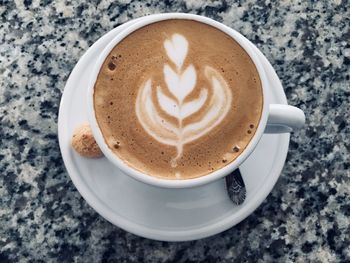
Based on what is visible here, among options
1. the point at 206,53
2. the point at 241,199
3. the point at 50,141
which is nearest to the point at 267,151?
the point at 241,199

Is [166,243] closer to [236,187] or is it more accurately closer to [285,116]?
[236,187]

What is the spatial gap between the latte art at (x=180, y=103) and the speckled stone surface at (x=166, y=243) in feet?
0.73

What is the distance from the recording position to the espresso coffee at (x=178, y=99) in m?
0.71

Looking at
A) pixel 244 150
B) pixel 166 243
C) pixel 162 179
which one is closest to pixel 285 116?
pixel 244 150

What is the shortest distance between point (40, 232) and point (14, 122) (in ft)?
0.59

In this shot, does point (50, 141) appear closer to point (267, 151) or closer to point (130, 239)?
point (130, 239)

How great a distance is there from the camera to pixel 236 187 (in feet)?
2.57

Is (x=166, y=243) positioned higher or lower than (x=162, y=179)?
lower

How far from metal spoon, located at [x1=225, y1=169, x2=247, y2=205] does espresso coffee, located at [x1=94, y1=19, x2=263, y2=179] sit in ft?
0.26

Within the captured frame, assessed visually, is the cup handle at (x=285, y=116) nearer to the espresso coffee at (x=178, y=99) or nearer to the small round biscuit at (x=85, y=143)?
the espresso coffee at (x=178, y=99)

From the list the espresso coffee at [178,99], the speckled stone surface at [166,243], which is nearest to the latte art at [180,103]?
the espresso coffee at [178,99]

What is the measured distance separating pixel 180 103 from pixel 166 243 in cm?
26

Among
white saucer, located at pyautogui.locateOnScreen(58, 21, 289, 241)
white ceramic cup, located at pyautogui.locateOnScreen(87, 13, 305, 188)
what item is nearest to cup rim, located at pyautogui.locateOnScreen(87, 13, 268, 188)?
white ceramic cup, located at pyautogui.locateOnScreen(87, 13, 305, 188)

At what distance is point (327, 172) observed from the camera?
895 mm
